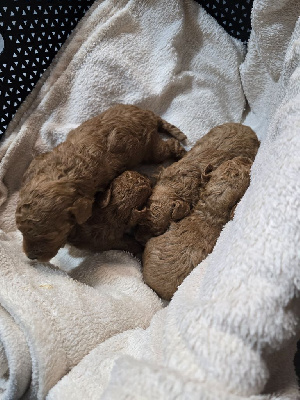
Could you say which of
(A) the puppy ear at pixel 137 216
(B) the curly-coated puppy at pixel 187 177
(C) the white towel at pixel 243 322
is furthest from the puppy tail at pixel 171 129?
(C) the white towel at pixel 243 322

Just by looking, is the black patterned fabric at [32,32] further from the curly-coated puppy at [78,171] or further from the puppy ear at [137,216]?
the puppy ear at [137,216]

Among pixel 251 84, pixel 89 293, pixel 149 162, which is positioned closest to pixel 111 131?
pixel 149 162

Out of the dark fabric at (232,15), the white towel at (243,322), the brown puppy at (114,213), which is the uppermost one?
the dark fabric at (232,15)

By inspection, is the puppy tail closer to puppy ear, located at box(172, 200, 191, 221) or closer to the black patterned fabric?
puppy ear, located at box(172, 200, 191, 221)

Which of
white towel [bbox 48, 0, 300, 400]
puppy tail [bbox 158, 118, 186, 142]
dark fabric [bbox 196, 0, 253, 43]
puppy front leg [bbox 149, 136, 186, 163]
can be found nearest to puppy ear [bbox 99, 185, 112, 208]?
puppy front leg [bbox 149, 136, 186, 163]

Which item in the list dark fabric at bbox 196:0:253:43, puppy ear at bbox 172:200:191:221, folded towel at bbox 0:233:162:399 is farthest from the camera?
dark fabric at bbox 196:0:253:43

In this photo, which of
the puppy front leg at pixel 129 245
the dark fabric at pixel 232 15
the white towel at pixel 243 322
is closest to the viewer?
the white towel at pixel 243 322

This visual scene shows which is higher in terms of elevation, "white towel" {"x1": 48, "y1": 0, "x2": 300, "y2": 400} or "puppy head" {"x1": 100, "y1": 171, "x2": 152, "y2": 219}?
"white towel" {"x1": 48, "y1": 0, "x2": 300, "y2": 400}
